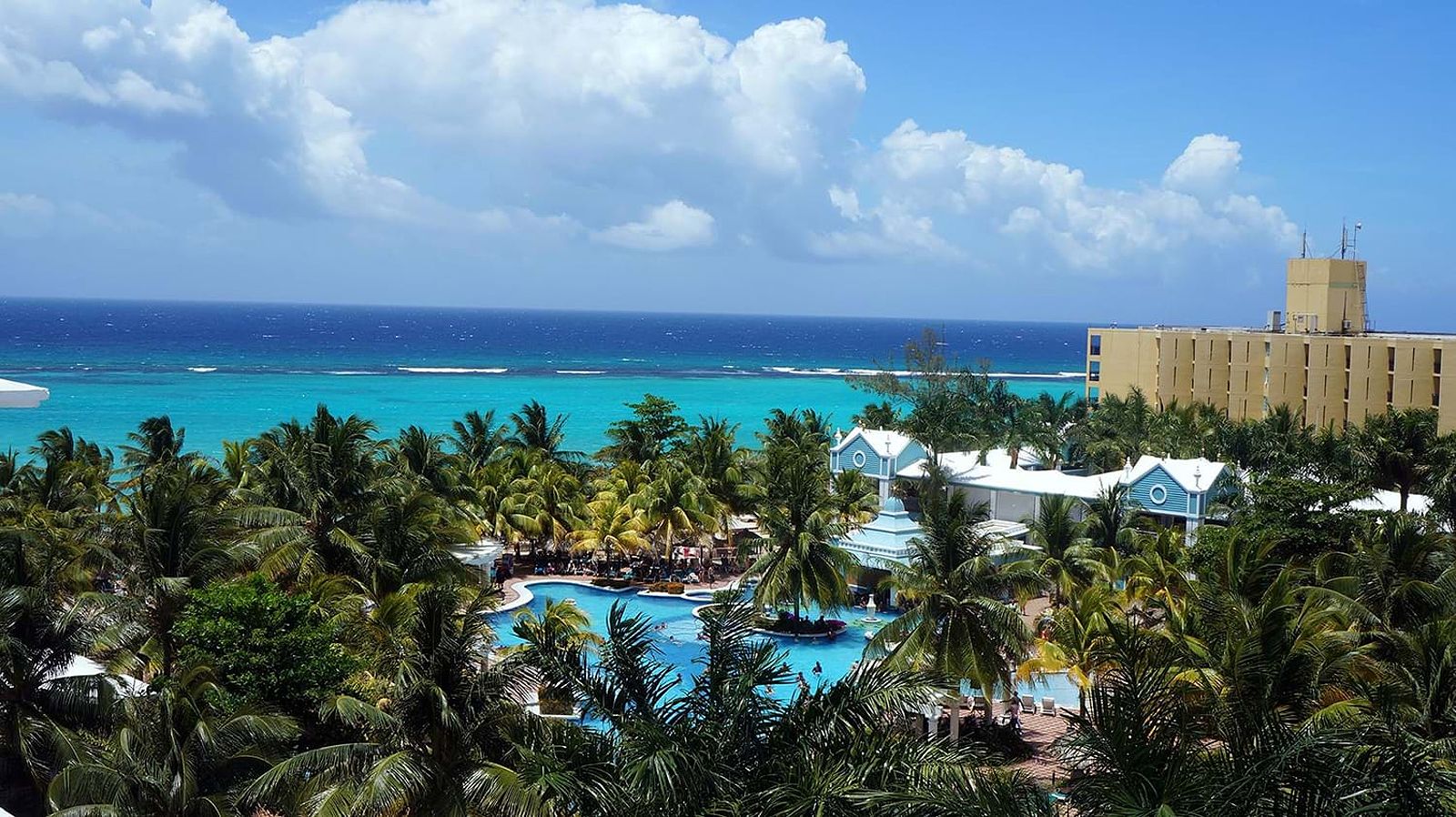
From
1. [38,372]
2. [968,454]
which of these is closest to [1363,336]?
[968,454]

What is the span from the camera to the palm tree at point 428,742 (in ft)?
43.4

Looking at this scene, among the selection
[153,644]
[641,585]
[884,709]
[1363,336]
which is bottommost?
[641,585]

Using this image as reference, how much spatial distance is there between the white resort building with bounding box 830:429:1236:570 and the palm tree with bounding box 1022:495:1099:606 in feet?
15.1

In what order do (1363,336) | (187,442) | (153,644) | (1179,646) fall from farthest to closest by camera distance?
(187,442), (1363,336), (153,644), (1179,646)

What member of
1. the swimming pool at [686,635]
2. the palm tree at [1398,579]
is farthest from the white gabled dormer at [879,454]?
the palm tree at [1398,579]

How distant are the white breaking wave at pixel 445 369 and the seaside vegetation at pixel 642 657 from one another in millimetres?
94967

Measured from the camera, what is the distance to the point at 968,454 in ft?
144

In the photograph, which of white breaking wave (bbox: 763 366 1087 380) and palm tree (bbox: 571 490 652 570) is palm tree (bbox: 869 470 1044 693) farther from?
white breaking wave (bbox: 763 366 1087 380)

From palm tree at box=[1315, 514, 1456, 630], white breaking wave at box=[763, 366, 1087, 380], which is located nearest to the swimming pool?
palm tree at box=[1315, 514, 1456, 630]

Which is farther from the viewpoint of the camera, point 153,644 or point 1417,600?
point 1417,600

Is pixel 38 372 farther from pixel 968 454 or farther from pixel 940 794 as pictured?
pixel 940 794

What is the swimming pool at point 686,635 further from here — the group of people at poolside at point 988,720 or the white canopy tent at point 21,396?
the white canopy tent at point 21,396

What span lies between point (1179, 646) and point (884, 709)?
253 inches

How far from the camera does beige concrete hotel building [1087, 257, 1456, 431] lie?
5178 cm
